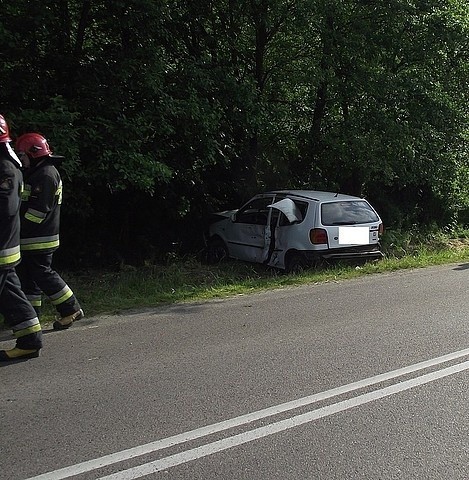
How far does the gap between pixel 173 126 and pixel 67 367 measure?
5.91m

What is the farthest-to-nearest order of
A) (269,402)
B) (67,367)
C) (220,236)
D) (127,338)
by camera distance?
(220,236) → (127,338) → (67,367) → (269,402)

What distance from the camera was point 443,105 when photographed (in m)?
14.7

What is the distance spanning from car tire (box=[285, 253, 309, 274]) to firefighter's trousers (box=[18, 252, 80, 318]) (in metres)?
4.91

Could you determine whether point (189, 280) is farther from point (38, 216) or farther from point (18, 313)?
point (18, 313)

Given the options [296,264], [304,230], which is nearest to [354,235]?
[304,230]

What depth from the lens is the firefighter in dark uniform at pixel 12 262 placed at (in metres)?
5.51

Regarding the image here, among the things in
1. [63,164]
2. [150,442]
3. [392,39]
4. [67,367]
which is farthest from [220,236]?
[150,442]

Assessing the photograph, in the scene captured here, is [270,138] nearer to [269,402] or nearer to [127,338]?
[127,338]

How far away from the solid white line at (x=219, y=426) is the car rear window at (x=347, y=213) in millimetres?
5242

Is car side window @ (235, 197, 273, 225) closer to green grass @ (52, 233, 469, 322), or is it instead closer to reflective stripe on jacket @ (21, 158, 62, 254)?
green grass @ (52, 233, 469, 322)

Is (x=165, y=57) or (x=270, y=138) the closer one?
(x=165, y=57)

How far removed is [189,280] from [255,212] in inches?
80.5

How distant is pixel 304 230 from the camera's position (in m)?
10.9

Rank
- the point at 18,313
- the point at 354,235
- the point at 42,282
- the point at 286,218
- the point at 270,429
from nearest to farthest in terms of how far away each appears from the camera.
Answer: the point at 270,429 → the point at 18,313 → the point at 42,282 → the point at 286,218 → the point at 354,235
